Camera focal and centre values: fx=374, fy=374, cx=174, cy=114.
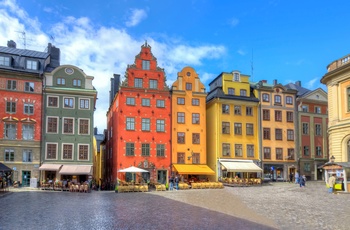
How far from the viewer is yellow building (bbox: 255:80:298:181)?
52344 millimetres

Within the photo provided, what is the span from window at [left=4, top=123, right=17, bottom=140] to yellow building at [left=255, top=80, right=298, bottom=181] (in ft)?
105

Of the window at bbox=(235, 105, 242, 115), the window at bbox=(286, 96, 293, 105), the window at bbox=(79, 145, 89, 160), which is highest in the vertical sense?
the window at bbox=(286, 96, 293, 105)

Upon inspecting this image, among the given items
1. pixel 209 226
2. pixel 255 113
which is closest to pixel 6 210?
pixel 209 226

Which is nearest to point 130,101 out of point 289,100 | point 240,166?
point 240,166

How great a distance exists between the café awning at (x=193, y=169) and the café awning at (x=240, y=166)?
207cm

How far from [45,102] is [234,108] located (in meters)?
24.7

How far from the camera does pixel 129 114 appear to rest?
153 feet

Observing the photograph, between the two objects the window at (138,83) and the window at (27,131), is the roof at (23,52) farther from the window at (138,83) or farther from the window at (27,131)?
the window at (138,83)

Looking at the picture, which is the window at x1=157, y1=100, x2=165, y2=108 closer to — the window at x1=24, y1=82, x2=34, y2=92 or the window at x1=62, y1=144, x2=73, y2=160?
the window at x1=62, y1=144, x2=73, y2=160

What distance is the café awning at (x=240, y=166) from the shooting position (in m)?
46.9

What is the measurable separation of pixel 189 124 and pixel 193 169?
6.09 meters

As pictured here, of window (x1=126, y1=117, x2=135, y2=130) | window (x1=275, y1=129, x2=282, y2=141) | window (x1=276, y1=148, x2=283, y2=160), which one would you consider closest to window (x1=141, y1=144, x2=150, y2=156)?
window (x1=126, y1=117, x2=135, y2=130)

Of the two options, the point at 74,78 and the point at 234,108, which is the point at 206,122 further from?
the point at 74,78

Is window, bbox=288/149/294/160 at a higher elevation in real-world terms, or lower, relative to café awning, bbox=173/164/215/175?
higher
